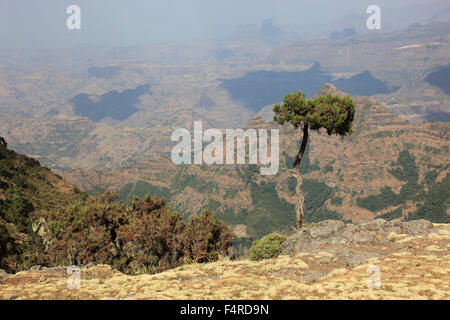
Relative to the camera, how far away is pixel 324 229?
3341cm

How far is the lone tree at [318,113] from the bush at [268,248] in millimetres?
7408

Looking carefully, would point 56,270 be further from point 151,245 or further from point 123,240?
point 123,240

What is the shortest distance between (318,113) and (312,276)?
23521 mm

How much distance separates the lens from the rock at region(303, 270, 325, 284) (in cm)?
2208

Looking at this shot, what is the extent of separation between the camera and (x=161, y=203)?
155ft

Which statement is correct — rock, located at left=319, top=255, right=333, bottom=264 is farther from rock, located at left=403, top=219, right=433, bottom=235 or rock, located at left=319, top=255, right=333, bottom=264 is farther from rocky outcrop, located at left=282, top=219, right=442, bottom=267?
rock, located at left=403, top=219, right=433, bottom=235

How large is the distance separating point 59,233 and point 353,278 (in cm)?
3051

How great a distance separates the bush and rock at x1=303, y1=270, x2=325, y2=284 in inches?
341

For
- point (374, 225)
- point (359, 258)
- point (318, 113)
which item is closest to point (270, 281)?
point (359, 258)

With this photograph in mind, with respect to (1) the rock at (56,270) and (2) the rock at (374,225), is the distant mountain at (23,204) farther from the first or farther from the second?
(2) the rock at (374,225)

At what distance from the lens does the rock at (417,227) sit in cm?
3088

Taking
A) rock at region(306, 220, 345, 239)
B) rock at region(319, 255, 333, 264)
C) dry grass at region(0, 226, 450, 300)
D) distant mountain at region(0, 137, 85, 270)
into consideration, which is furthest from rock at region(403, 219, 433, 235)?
distant mountain at region(0, 137, 85, 270)

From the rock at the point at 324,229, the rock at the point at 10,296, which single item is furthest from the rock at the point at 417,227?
the rock at the point at 10,296
